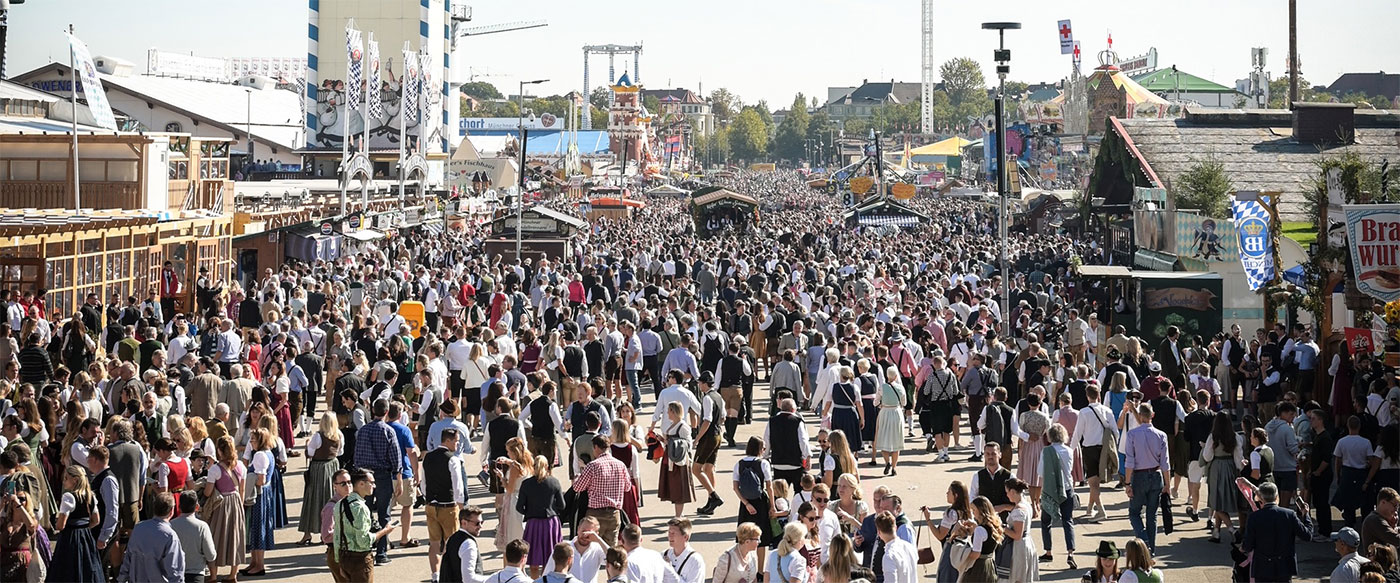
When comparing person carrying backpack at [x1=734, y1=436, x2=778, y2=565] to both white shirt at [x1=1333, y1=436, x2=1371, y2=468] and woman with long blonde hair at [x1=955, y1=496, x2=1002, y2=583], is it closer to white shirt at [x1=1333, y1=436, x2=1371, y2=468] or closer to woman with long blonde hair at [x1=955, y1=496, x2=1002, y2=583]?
woman with long blonde hair at [x1=955, y1=496, x2=1002, y2=583]

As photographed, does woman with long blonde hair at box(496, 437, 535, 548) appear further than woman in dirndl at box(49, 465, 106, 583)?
Yes

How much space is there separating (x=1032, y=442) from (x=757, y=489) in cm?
279

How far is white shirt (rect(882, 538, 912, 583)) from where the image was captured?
8641 mm

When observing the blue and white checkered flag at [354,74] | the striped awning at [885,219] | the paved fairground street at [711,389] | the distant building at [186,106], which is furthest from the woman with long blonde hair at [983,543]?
the distant building at [186,106]

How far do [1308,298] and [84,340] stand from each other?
1401 centimetres

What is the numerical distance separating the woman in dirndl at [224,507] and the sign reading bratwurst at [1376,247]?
10.3m

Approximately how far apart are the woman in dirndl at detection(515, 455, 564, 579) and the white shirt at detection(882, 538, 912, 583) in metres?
2.33

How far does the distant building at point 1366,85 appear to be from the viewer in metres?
159

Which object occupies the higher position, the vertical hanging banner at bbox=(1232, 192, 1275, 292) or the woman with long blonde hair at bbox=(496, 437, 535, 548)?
the vertical hanging banner at bbox=(1232, 192, 1275, 292)

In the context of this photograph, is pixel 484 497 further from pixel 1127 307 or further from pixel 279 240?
pixel 279 240

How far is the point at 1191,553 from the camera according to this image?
39.6 feet

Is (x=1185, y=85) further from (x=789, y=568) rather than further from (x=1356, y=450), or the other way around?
(x=789, y=568)

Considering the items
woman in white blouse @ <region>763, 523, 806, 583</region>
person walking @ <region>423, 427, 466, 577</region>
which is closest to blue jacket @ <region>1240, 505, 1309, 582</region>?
woman in white blouse @ <region>763, 523, 806, 583</region>

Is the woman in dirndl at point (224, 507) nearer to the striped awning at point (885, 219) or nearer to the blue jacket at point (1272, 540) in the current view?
the blue jacket at point (1272, 540)
